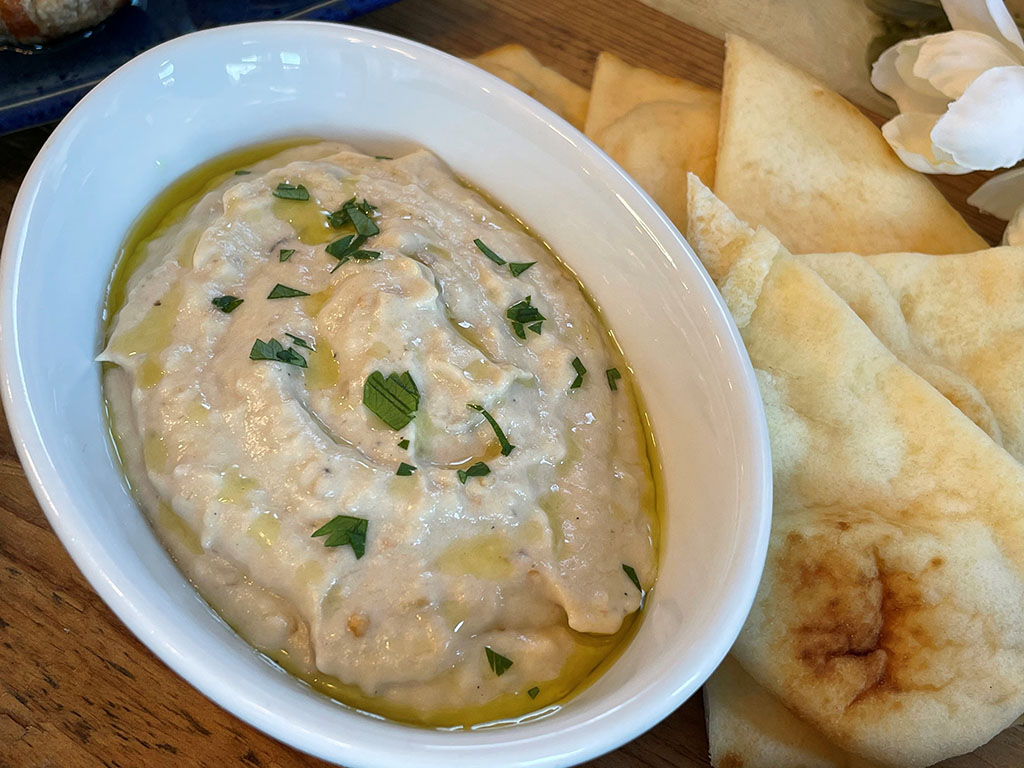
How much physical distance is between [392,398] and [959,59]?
2076mm

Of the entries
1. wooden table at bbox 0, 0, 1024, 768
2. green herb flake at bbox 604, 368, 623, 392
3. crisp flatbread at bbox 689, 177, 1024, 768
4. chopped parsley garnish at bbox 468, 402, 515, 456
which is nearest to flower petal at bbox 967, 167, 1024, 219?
crisp flatbread at bbox 689, 177, 1024, 768

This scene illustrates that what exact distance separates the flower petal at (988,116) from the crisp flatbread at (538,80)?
3.59 feet

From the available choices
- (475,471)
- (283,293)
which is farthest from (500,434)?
(283,293)

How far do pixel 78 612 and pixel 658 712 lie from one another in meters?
1.30

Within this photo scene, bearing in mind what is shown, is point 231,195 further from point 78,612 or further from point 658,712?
point 658,712

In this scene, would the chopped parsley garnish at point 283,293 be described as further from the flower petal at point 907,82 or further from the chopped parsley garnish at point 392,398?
the flower petal at point 907,82

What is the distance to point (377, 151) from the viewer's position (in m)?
2.63

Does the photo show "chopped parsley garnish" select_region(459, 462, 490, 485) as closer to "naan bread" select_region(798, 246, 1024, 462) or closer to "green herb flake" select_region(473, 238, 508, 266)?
"green herb flake" select_region(473, 238, 508, 266)

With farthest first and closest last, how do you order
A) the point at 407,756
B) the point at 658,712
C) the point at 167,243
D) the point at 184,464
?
the point at 167,243, the point at 184,464, the point at 658,712, the point at 407,756

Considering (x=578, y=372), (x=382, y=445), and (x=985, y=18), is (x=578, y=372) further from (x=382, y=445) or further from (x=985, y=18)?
(x=985, y=18)

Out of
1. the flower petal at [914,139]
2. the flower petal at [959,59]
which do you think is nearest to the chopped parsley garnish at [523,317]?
the flower petal at [914,139]

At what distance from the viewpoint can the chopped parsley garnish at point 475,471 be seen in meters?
1.95

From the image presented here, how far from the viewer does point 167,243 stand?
2232mm

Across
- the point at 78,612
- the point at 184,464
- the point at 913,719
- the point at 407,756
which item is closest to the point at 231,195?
the point at 184,464
